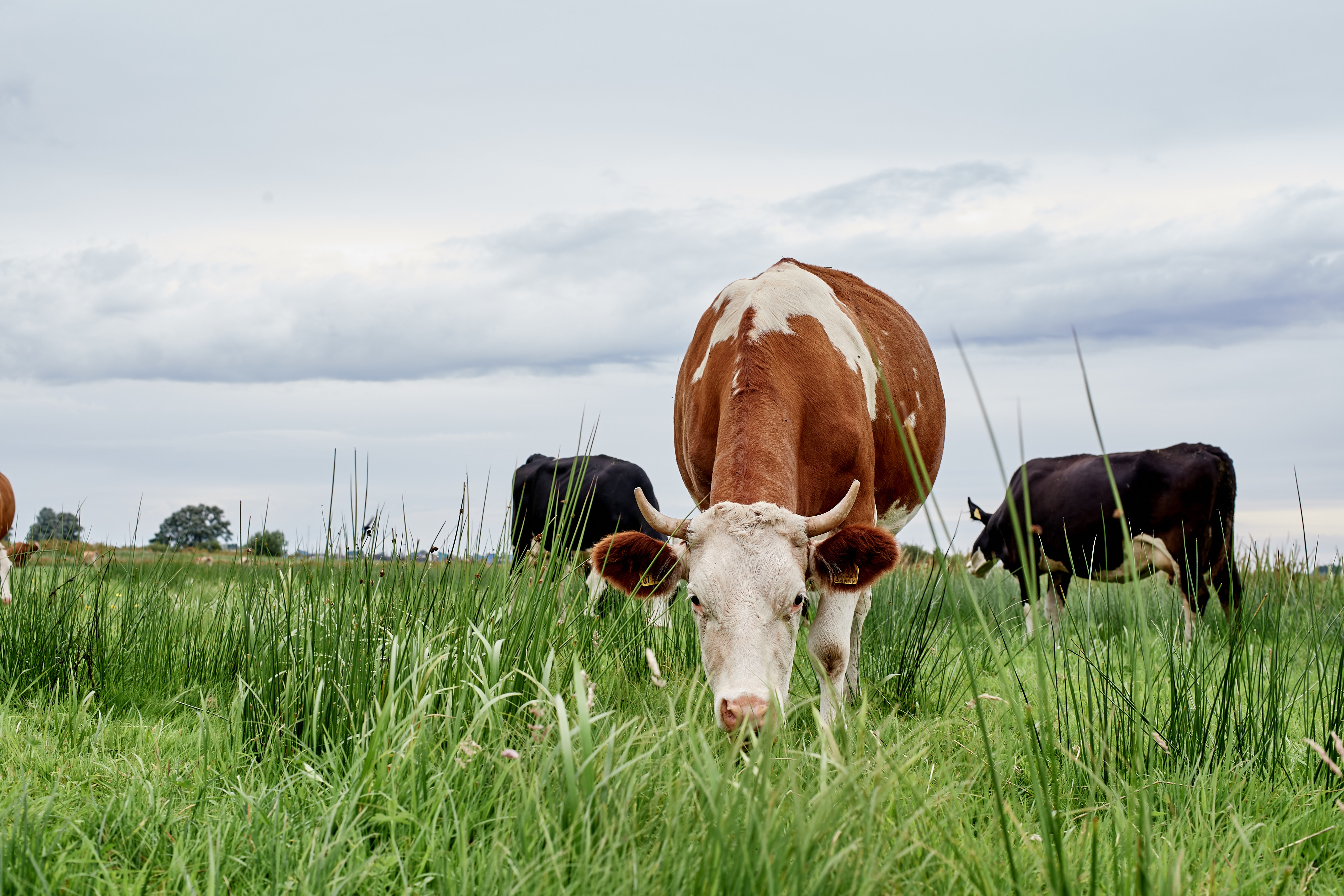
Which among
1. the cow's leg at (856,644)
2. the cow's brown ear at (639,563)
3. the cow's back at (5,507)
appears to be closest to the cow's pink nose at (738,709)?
the cow's brown ear at (639,563)

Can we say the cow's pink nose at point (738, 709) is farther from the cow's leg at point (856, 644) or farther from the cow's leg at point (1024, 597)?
the cow's leg at point (1024, 597)

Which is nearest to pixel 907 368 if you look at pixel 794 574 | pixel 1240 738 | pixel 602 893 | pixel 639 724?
pixel 794 574

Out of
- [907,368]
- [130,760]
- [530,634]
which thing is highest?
[907,368]

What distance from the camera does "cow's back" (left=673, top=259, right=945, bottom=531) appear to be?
474cm

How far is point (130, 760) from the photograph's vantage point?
3.55m

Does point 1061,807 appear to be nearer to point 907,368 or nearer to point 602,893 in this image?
point 602,893

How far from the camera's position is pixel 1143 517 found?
34.1 feet

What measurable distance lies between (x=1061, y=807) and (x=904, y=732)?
1.28 metres

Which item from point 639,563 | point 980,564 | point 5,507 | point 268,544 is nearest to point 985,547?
point 980,564

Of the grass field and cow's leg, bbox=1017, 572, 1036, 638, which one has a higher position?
the grass field

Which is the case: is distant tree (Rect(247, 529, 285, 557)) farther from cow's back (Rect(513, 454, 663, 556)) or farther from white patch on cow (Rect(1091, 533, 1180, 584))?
white patch on cow (Rect(1091, 533, 1180, 584))

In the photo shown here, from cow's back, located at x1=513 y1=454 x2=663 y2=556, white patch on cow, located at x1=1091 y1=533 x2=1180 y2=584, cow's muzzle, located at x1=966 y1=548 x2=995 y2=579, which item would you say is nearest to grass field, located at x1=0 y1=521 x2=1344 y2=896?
white patch on cow, located at x1=1091 y1=533 x2=1180 y2=584

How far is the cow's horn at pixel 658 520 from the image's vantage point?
440 centimetres

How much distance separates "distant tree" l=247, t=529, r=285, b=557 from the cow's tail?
30.9 feet
